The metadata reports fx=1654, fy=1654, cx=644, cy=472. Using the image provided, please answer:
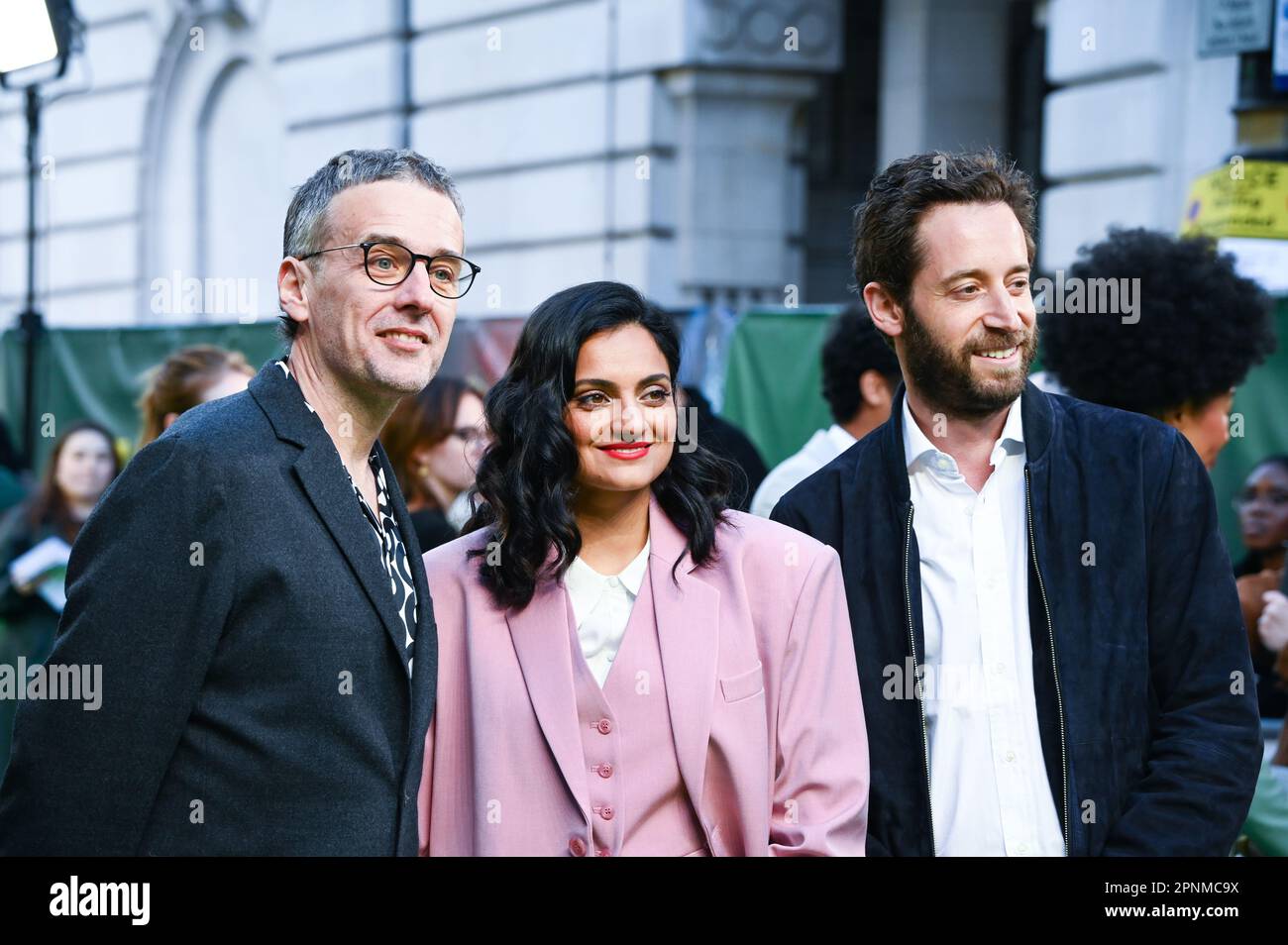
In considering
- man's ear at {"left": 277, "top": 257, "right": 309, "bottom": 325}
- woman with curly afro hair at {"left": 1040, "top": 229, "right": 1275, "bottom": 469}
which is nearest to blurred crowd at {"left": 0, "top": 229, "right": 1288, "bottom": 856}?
woman with curly afro hair at {"left": 1040, "top": 229, "right": 1275, "bottom": 469}

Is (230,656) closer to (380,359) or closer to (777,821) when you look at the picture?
(380,359)

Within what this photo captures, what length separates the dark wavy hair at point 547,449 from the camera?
10.5 feet

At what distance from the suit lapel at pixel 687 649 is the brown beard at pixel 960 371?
2.01ft

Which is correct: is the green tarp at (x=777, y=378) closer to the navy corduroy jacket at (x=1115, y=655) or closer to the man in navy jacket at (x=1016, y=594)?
the man in navy jacket at (x=1016, y=594)

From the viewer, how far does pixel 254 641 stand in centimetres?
274

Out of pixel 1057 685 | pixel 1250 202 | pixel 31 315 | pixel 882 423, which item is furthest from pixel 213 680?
pixel 31 315

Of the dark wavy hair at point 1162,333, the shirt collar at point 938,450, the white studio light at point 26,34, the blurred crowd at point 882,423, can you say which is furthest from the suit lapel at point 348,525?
the white studio light at point 26,34

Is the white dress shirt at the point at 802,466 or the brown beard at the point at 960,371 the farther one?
the white dress shirt at the point at 802,466

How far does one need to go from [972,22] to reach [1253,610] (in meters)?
8.46

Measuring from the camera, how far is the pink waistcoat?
9.94 ft

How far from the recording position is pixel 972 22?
42.2 ft

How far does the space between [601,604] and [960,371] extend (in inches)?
33.2

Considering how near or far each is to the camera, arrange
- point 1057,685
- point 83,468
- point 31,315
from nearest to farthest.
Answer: point 1057,685
point 83,468
point 31,315

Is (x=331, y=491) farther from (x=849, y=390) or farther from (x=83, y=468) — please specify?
(x=83, y=468)
